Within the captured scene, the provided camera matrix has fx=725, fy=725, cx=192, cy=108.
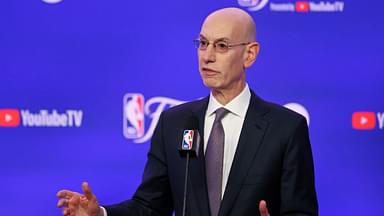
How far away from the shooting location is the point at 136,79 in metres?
3.44

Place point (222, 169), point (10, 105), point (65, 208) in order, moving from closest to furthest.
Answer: point (65, 208)
point (222, 169)
point (10, 105)

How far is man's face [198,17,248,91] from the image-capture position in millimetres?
2293

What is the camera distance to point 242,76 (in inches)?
94.0

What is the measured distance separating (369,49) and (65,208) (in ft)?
6.16

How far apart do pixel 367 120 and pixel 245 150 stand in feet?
4.36

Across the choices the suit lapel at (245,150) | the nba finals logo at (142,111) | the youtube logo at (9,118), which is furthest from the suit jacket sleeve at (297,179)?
the youtube logo at (9,118)

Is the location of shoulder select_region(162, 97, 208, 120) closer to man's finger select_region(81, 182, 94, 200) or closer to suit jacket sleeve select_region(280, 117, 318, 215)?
suit jacket sleeve select_region(280, 117, 318, 215)

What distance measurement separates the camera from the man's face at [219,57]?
7.52 feet

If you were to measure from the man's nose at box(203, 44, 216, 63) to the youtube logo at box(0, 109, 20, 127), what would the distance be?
142 centimetres

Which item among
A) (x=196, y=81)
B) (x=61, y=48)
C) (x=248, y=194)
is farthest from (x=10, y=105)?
(x=248, y=194)

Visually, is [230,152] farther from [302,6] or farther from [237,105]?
[302,6]

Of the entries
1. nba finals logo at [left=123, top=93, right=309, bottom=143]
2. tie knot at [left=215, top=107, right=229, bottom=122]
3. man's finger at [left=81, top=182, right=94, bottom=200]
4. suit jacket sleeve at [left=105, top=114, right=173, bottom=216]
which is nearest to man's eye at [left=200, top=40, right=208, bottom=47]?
tie knot at [left=215, top=107, right=229, bottom=122]

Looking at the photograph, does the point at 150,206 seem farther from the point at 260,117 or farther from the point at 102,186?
the point at 102,186

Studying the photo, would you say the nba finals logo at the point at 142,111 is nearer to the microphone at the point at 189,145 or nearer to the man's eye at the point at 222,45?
the man's eye at the point at 222,45
